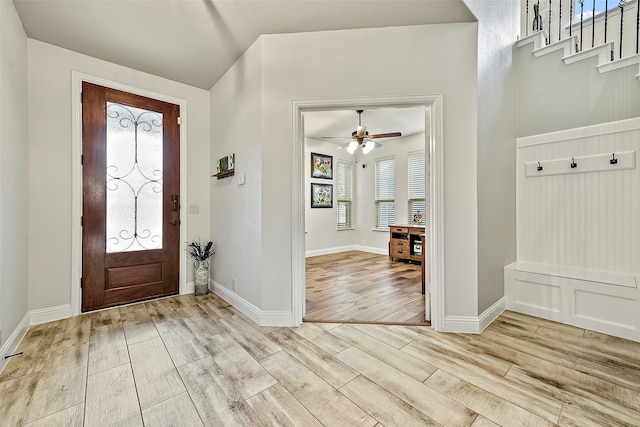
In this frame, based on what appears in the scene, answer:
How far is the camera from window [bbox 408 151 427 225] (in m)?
5.80

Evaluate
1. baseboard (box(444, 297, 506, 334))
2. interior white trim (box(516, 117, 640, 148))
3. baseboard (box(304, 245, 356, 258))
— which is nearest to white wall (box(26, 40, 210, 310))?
baseboard (box(444, 297, 506, 334))

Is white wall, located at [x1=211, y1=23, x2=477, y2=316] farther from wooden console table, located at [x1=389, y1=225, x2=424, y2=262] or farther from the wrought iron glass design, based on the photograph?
wooden console table, located at [x1=389, y1=225, x2=424, y2=262]

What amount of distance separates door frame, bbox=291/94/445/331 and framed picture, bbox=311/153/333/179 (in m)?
3.66

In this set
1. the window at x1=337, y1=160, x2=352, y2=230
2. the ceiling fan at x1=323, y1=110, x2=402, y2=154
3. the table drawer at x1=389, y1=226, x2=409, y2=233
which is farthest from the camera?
the window at x1=337, y1=160, x2=352, y2=230

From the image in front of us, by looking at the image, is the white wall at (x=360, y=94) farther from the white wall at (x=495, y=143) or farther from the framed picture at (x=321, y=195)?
the framed picture at (x=321, y=195)

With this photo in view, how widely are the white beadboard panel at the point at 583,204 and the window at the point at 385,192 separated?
3.38 m

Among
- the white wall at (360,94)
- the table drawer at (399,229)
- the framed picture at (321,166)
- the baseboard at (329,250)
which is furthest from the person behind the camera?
the framed picture at (321,166)

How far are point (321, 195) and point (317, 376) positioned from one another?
483cm

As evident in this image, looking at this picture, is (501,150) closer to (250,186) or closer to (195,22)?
(250,186)

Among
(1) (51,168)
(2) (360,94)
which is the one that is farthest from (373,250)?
(1) (51,168)

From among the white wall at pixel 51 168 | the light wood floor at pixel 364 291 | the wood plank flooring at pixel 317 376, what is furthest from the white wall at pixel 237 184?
the white wall at pixel 51 168

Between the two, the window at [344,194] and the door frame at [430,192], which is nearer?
the door frame at [430,192]

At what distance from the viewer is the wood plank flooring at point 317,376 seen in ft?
4.59

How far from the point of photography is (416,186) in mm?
5875
